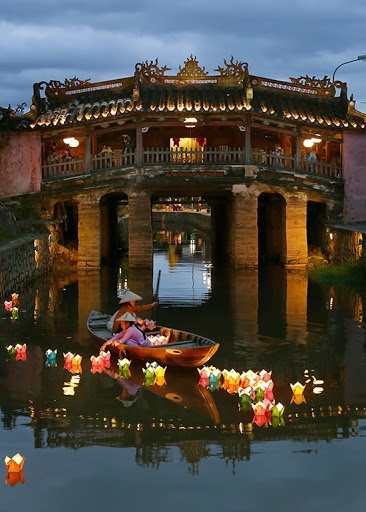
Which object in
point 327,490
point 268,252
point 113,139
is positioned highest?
point 113,139

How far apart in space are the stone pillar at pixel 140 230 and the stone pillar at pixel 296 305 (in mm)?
5305

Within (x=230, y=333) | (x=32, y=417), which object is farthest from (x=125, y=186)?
(x=32, y=417)

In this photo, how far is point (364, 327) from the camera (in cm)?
1666

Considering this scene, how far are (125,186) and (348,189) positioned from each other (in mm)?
8742

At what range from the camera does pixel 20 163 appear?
28953mm

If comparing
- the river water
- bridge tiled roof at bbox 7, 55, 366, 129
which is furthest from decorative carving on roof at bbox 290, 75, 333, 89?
the river water

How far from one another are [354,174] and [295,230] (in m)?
3.55

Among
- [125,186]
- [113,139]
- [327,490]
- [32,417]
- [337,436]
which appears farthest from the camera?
[113,139]

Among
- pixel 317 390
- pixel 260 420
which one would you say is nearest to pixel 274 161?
pixel 317 390

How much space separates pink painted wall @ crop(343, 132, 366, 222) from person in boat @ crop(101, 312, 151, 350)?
18273mm

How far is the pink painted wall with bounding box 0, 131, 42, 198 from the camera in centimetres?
2881

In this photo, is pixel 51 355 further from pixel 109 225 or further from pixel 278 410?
pixel 109 225

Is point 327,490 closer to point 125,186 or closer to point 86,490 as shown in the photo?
point 86,490

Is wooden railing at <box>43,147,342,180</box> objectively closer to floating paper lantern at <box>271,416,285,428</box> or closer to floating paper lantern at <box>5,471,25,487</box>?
floating paper lantern at <box>271,416,285,428</box>
